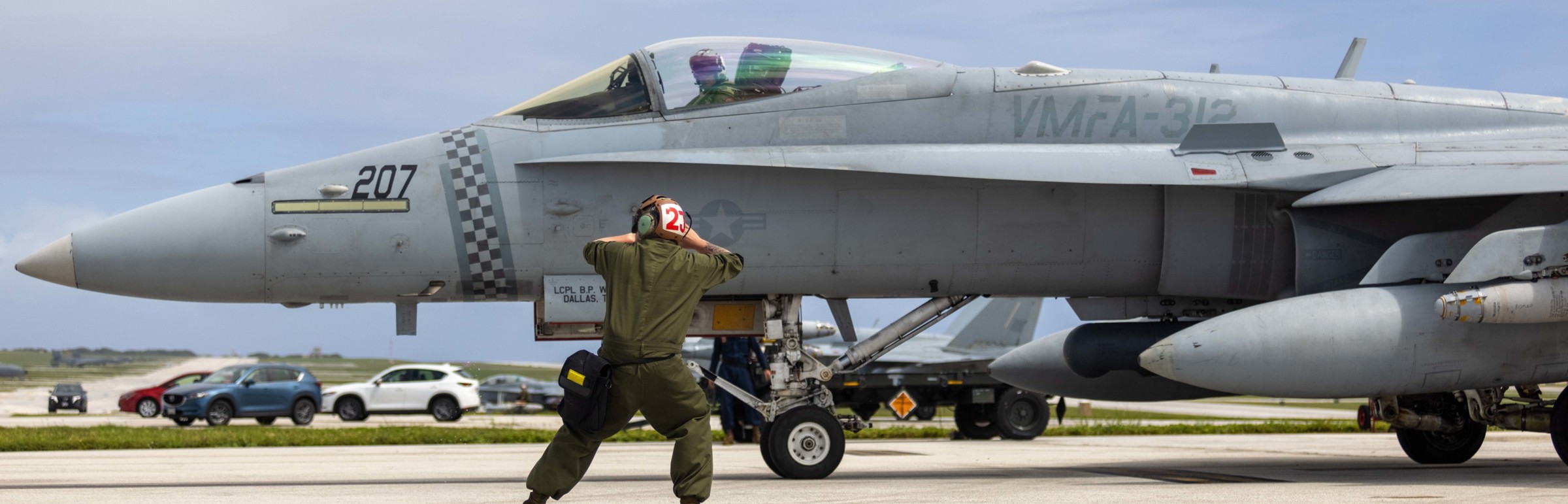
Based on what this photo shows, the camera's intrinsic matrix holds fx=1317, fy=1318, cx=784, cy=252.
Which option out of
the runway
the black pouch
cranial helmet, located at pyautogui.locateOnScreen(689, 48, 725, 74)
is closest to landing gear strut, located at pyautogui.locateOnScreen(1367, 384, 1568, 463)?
the runway

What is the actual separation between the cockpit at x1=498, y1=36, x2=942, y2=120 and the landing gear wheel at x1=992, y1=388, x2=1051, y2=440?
9692 millimetres

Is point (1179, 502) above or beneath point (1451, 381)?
beneath

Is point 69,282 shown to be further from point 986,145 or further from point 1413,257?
point 1413,257

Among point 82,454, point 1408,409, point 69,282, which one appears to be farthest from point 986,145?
point 82,454

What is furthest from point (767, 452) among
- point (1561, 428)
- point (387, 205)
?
point (1561, 428)

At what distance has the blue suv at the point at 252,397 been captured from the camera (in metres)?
24.6

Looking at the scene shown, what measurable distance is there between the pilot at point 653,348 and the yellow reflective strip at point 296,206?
3401mm

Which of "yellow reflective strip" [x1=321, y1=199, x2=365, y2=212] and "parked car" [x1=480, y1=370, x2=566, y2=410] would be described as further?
"parked car" [x1=480, y1=370, x2=566, y2=410]

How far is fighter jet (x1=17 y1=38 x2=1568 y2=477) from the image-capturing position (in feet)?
26.5

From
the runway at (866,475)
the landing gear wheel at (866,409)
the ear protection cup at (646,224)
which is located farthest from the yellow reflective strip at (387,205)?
the landing gear wheel at (866,409)

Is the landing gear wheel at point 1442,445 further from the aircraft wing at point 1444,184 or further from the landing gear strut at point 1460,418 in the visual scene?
the aircraft wing at point 1444,184

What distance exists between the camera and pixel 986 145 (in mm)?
8773

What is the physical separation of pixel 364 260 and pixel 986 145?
4112mm

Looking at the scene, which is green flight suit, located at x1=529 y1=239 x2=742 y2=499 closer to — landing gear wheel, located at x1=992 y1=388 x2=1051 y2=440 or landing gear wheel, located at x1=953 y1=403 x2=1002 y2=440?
landing gear wheel, located at x1=992 y1=388 x2=1051 y2=440
